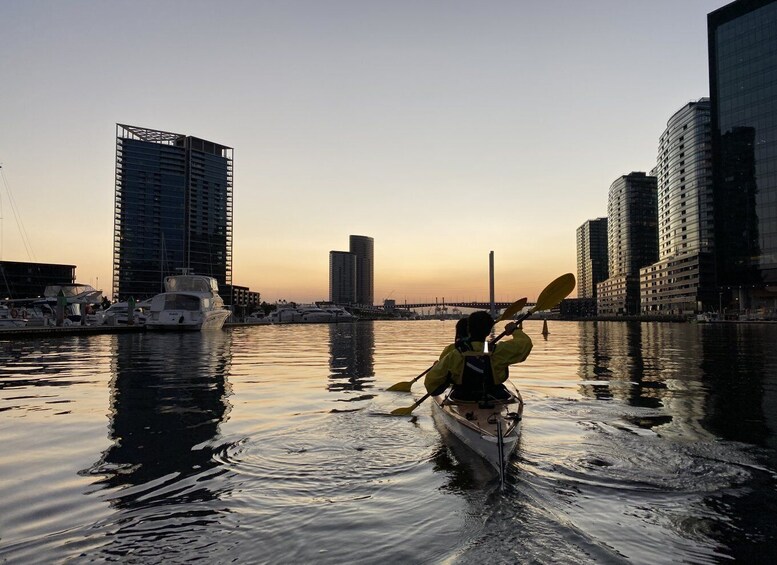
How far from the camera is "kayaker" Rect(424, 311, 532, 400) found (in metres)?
9.29

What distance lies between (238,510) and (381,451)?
316 cm

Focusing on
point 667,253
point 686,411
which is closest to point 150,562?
point 686,411

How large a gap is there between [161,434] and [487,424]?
6.38 meters

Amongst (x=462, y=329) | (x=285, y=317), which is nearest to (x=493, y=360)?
(x=462, y=329)

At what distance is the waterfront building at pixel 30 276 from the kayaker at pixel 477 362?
549 feet

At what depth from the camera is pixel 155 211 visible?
7549 inches

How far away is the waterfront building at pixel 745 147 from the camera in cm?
11606

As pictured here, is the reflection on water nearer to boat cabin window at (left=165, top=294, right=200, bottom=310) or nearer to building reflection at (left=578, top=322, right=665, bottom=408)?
building reflection at (left=578, top=322, right=665, bottom=408)

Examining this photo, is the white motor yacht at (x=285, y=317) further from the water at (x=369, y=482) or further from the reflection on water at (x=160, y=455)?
the water at (x=369, y=482)

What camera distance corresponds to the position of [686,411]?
12.2m

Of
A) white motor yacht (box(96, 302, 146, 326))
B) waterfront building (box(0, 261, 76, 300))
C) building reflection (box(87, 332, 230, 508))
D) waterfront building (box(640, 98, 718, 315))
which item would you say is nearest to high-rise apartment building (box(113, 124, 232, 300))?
waterfront building (box(0, 261, 76, 300))

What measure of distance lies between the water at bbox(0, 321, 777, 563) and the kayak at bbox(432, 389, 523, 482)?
1.00 ft

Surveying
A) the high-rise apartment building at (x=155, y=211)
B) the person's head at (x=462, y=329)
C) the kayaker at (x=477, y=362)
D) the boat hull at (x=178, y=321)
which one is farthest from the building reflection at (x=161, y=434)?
the high-rise apartment building at (x=155, y=211)

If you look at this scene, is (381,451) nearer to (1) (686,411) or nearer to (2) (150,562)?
(2) (150,562)
